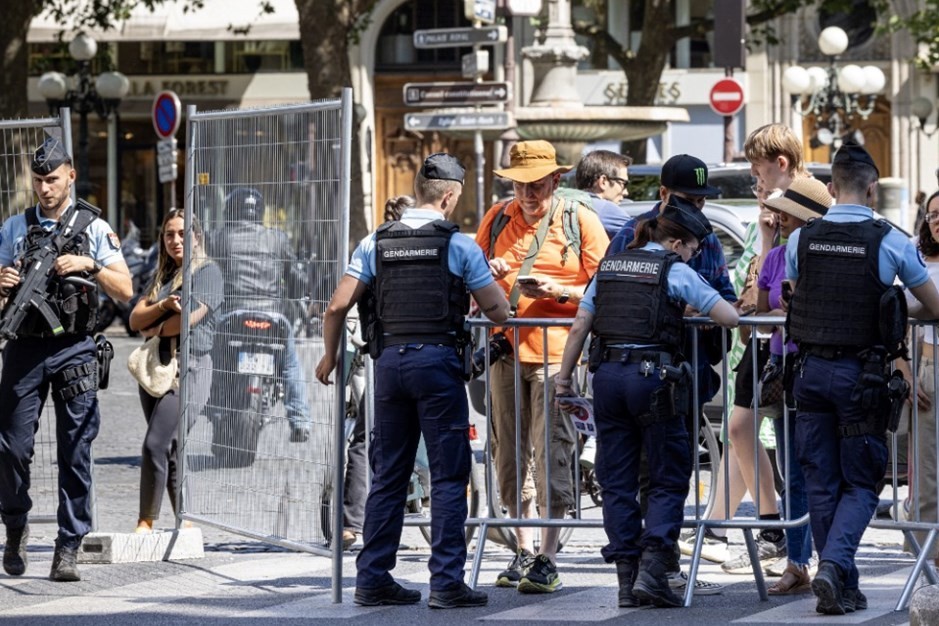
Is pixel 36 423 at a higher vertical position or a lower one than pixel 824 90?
lower

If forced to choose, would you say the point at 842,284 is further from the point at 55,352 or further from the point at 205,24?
the point at 205,24

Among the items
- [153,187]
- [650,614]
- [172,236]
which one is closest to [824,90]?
[153,187]

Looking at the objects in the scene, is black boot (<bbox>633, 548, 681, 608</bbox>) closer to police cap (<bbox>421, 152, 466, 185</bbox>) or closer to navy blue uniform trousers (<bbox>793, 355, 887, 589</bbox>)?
navy blue uniform trousers (<bbox>793, 355, 887, 589</bbox>)

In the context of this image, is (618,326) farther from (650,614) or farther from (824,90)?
(824,90)

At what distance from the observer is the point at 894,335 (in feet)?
23.2

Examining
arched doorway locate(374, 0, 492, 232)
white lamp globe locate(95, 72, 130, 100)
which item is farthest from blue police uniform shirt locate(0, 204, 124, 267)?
arched doorway locate(374, 0, 492, 232)

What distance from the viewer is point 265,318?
8.46m

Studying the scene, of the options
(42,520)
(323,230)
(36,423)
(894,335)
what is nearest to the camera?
(894,335)

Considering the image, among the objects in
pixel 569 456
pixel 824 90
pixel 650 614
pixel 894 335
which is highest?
pixel 824 90

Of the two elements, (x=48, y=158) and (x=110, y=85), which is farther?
(x=110, y=85)

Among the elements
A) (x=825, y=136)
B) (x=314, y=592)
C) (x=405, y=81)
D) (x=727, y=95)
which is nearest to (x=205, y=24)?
(x=405, y=81)

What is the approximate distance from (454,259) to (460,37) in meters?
13.2

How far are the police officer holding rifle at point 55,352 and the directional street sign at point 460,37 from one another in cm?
1173

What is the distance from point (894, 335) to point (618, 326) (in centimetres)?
103
